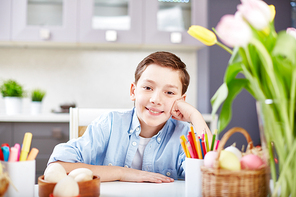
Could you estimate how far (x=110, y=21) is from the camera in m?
2.01

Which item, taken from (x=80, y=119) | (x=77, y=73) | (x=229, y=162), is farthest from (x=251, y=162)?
(x=77, y=73)

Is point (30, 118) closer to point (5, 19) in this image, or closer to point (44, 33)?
point (44, 33)

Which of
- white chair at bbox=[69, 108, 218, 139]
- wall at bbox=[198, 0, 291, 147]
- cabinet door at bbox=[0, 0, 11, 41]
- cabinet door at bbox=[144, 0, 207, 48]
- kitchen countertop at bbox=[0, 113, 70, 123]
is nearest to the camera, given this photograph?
white chair at bbox=[69, 108, 218, 139]

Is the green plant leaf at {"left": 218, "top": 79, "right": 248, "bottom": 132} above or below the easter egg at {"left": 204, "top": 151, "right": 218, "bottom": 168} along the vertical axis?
above

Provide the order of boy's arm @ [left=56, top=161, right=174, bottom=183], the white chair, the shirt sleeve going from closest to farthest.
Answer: boy's arm @ [left=56, top=161, right=174, bottom=183] < the shirt sleeve < the white chair

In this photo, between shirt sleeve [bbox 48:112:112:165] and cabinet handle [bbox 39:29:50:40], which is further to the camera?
cabinet handle [bbox 39:29:50:40]

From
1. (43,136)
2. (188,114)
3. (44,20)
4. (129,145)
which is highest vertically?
(44,20)

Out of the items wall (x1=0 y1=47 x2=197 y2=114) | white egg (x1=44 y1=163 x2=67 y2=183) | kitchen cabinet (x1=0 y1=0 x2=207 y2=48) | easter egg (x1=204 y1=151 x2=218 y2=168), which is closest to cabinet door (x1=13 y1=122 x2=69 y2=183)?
wall (x1=0 y1=47 x2=197 y2=114)

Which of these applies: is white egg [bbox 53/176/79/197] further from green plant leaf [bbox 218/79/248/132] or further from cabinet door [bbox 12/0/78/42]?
cabinet door [bbox 12/0/78/42]

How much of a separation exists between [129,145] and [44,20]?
137 cm

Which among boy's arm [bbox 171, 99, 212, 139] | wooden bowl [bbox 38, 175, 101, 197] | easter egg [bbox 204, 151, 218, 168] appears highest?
boy's arm [bbox 171, 99, 212, 139]

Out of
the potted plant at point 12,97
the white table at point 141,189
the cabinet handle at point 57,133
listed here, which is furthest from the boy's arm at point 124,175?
the potted plant at point 12,97

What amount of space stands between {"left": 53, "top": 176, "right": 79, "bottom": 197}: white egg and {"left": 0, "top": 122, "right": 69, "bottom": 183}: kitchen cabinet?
4.59 feet

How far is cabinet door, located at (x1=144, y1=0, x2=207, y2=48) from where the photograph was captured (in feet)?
6.60
